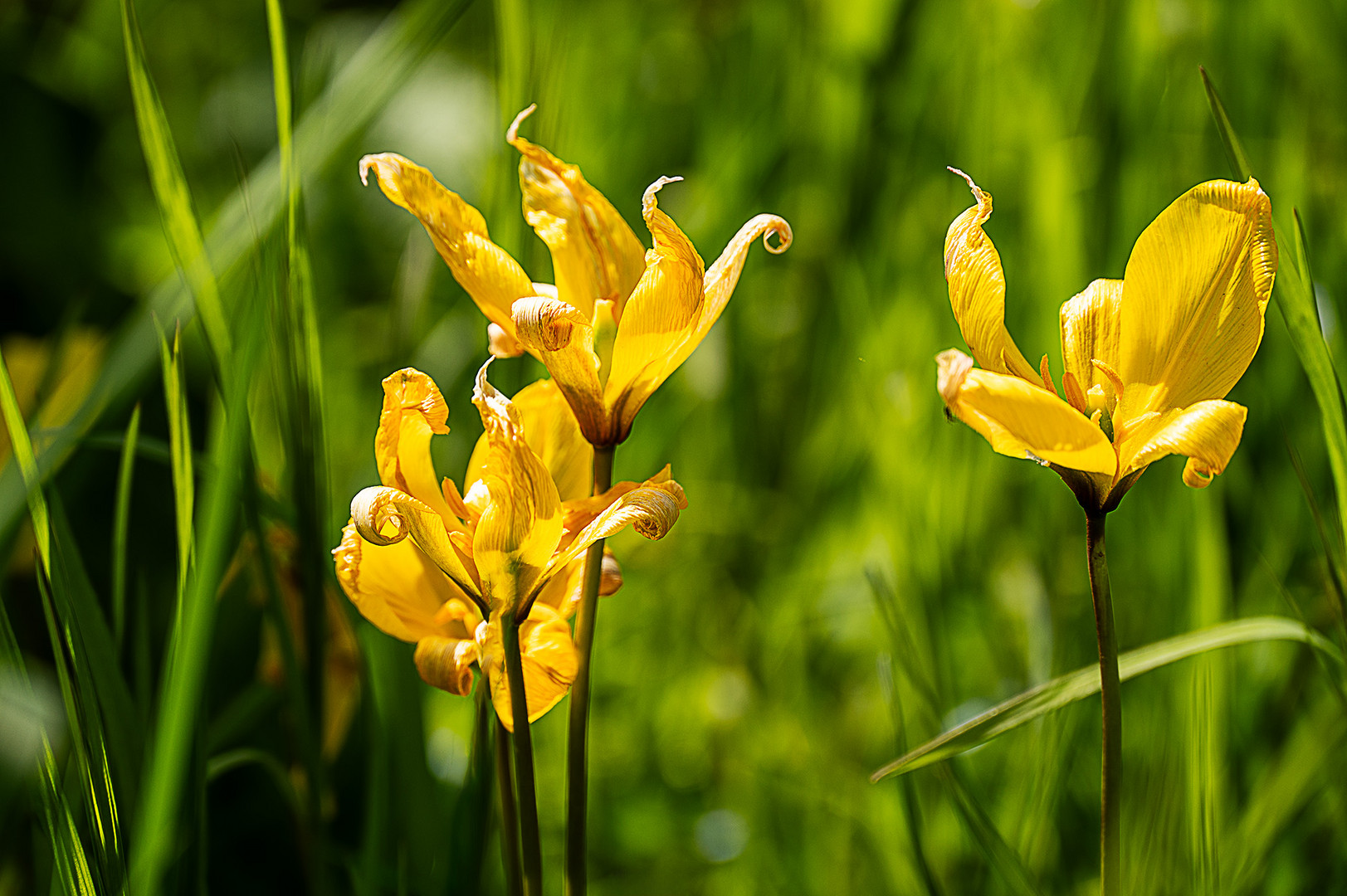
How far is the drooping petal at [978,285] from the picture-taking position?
1.22ft

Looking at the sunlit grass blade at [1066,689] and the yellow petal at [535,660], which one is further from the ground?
the yellow petal at [535,660]

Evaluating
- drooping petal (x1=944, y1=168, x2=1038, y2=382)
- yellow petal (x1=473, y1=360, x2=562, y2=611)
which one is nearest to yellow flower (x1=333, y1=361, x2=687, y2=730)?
yellow petal (x1=473, y1=360, x2=562, y2=611)

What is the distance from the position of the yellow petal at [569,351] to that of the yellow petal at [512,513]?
24 mm

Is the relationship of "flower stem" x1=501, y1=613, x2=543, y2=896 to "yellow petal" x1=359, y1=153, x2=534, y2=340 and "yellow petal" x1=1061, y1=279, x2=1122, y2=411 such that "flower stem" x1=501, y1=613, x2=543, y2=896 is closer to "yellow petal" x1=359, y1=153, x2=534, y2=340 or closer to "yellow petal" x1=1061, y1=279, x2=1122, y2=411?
"yellow petal" x1=359, y1=153, x2=534, y2=340

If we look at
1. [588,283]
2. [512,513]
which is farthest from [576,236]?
[512,513]

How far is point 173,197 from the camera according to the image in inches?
22.3

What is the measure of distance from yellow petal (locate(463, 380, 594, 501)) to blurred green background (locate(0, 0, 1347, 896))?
0.43ft

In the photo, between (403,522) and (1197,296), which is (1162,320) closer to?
(1197,296)

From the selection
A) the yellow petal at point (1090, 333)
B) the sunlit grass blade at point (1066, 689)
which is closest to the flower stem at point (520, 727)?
the sunlit grass blade at point (1066, 689)

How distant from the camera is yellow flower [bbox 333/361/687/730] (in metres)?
0.38

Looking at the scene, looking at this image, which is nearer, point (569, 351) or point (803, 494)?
point (569, 351)

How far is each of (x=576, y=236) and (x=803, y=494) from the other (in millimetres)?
787

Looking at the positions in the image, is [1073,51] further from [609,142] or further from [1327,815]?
[1327,815]

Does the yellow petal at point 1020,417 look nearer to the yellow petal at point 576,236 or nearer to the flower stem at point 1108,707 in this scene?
the flower stem at point 1108,707
